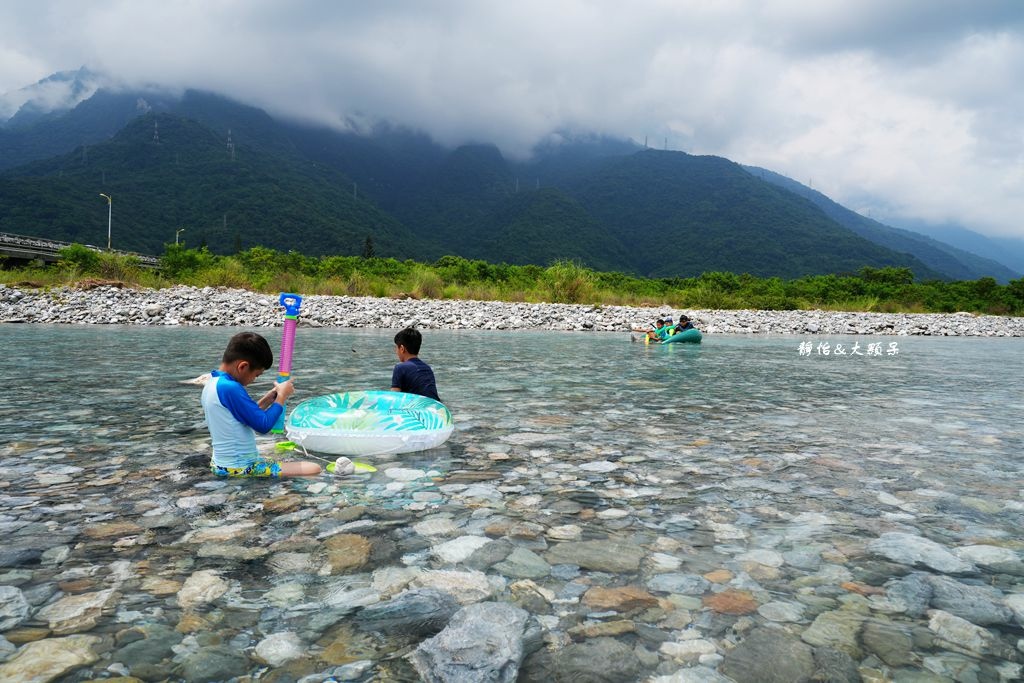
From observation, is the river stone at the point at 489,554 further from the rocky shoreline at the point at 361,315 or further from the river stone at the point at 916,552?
the rocky shoreline at the point at 361,315

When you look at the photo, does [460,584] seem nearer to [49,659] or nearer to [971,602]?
[49,659]

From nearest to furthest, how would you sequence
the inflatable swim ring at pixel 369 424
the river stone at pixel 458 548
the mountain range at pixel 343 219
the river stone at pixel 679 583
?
the river stone at pixel 679 583, the river stone at pixel 458 548, the inflatable swim ring at pixel 369 424, the mountain range at pixel 343 219

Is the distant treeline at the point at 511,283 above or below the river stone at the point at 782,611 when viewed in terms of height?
above

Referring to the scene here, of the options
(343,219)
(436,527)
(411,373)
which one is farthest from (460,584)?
(343,219)

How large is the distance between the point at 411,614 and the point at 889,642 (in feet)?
7.41

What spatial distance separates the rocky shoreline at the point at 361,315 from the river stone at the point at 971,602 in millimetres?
23181

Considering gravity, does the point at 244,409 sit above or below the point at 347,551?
above

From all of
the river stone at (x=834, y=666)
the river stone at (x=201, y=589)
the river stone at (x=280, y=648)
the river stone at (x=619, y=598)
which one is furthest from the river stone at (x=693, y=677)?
the river stone at (x=201, y=589)

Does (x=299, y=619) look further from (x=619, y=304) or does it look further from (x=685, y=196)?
(x=685, y=196)

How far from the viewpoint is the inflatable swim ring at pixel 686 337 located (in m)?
20.7

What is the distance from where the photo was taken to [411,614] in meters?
2.79

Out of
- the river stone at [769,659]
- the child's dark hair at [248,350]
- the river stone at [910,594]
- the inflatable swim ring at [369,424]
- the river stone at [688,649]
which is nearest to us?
the river stone at [769,659]

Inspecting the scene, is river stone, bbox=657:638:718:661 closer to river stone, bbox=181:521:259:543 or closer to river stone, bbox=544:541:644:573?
river stone, bbox=544:541:644:573

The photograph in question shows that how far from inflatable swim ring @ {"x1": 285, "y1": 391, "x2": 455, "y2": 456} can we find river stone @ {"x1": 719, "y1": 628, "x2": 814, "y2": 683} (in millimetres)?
3808
